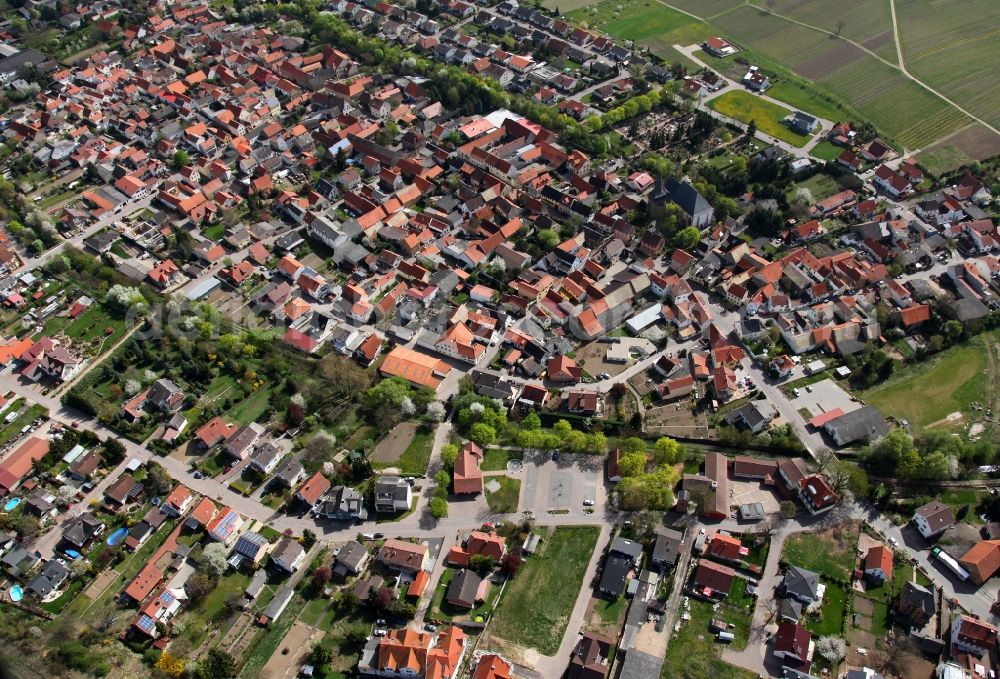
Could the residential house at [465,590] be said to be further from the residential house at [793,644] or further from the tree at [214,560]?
the residential house at [793,644]

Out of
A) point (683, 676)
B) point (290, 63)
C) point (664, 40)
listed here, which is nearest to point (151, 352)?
point (683, 676)

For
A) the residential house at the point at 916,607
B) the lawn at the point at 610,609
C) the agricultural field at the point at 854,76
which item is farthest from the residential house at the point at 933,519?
the agricultural field at the point at 854,76

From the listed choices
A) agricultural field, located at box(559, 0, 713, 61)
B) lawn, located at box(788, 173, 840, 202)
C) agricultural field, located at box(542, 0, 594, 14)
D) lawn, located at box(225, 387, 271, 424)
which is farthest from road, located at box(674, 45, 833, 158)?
lawn, located at box(225, 387, 271, 424)

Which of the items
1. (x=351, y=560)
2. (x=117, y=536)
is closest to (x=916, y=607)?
(x=351, y=560)

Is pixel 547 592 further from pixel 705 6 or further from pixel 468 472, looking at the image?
pixel 705 6

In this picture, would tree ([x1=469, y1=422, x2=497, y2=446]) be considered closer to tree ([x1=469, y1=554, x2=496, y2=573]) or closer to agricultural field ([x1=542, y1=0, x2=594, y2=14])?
tree ([x1=469, y1=554, x2=496, y2=573])

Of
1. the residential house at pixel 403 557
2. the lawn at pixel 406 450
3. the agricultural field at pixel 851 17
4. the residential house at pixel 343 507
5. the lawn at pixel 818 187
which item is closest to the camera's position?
the residential house at pixel 403 557
